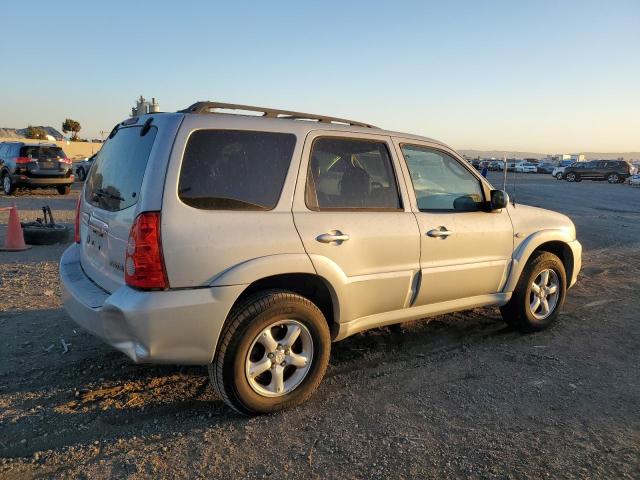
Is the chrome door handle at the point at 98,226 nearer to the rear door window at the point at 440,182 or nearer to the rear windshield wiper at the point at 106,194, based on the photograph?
the rear windshield wiper at the point at 106,194

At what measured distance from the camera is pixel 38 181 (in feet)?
56.4

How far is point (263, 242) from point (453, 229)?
5.58 ft

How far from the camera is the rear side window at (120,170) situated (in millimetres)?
3211

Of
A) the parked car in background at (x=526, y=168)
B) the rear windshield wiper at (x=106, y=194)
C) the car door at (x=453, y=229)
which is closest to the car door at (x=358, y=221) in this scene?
the car door at (x=453, y=229)

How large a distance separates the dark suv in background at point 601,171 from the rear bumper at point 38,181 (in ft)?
123

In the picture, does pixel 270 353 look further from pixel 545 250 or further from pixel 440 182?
pixel 545 250

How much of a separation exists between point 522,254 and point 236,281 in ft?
9.15

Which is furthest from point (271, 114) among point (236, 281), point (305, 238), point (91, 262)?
point (91, 262)

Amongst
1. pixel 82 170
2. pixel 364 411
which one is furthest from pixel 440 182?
pixel 82 170

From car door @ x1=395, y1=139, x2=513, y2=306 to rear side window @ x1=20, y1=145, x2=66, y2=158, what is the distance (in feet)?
53.3

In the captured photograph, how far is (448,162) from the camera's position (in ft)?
14.8

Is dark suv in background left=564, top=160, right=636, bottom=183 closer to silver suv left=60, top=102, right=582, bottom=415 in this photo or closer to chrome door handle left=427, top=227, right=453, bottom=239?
silver suv left=60, top=102, right=582, bottom=415

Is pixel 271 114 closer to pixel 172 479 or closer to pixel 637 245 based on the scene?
pixel 172 479

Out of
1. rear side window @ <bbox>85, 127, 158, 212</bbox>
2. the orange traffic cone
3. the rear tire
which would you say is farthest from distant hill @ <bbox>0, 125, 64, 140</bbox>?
rear side window @ <bbox>85, 127, 158, 212</bbox>
